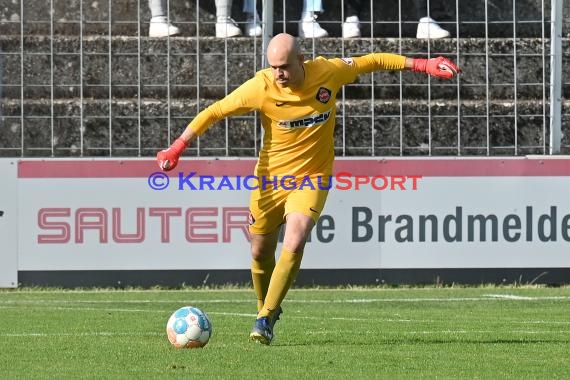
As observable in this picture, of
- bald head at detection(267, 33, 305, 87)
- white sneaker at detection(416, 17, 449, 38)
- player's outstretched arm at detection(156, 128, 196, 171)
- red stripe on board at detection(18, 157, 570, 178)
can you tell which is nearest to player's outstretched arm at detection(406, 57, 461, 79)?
bald head at detection(267, 33, 305, 87)

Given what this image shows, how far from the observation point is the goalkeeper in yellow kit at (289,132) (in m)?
10.1

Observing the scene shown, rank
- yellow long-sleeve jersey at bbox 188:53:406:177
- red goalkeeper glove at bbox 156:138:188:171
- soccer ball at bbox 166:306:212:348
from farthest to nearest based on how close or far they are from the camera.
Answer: yellow long-sleeve jersey at bbox 188:53:406:177 → red goalkeeper glove at bbox 156:138:188:171 → soccer ball at bbox 166:306:212:348

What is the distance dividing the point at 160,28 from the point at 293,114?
300 inches

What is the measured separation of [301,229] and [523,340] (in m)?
1.77

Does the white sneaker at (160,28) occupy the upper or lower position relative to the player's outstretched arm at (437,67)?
upper

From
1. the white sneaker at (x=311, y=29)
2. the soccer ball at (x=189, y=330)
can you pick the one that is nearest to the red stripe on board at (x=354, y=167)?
the white sneaker at (x=311, y=29)

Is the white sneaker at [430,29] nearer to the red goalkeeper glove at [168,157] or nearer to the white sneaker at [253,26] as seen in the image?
the white sneaker at [253,26]

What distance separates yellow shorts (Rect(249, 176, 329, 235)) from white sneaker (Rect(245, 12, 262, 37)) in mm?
6734

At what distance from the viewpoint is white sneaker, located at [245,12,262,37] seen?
1723 cm

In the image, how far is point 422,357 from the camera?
8.98m

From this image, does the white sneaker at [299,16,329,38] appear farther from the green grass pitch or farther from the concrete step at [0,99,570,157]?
the green grass pitch

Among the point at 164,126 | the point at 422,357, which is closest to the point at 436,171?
the point at 164,126

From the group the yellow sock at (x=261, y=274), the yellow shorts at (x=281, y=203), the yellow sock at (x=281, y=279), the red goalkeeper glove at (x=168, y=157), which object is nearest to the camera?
the yellow sock at (x=281, y=279)

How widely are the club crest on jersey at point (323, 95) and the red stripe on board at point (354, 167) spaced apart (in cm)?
569
